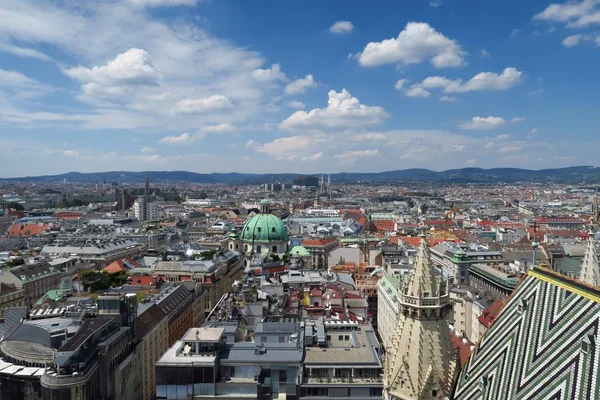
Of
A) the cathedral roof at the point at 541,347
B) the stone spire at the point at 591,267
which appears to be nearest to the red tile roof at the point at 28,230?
the stone spire at the point at 591,267

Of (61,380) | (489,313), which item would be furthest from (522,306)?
(489,313)

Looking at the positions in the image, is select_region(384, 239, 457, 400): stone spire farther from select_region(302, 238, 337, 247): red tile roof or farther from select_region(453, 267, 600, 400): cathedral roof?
select_region(302, 238, 337, 247): red tile roof

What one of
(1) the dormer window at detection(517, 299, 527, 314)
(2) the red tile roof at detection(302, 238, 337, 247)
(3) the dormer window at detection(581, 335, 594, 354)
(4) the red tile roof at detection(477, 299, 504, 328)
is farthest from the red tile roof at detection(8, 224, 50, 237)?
(3) the dormer window at detection(581, 335, 594, 354)

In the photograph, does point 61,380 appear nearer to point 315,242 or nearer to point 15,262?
point 15,262

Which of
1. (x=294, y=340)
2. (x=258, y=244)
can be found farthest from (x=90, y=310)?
(x=258, y=244)

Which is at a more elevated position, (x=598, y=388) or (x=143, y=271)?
(x=598, y=388)

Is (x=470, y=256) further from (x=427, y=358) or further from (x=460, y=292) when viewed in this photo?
(x=427, y=358)

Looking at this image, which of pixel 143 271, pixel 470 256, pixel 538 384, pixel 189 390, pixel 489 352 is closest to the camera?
pixel 538 384
